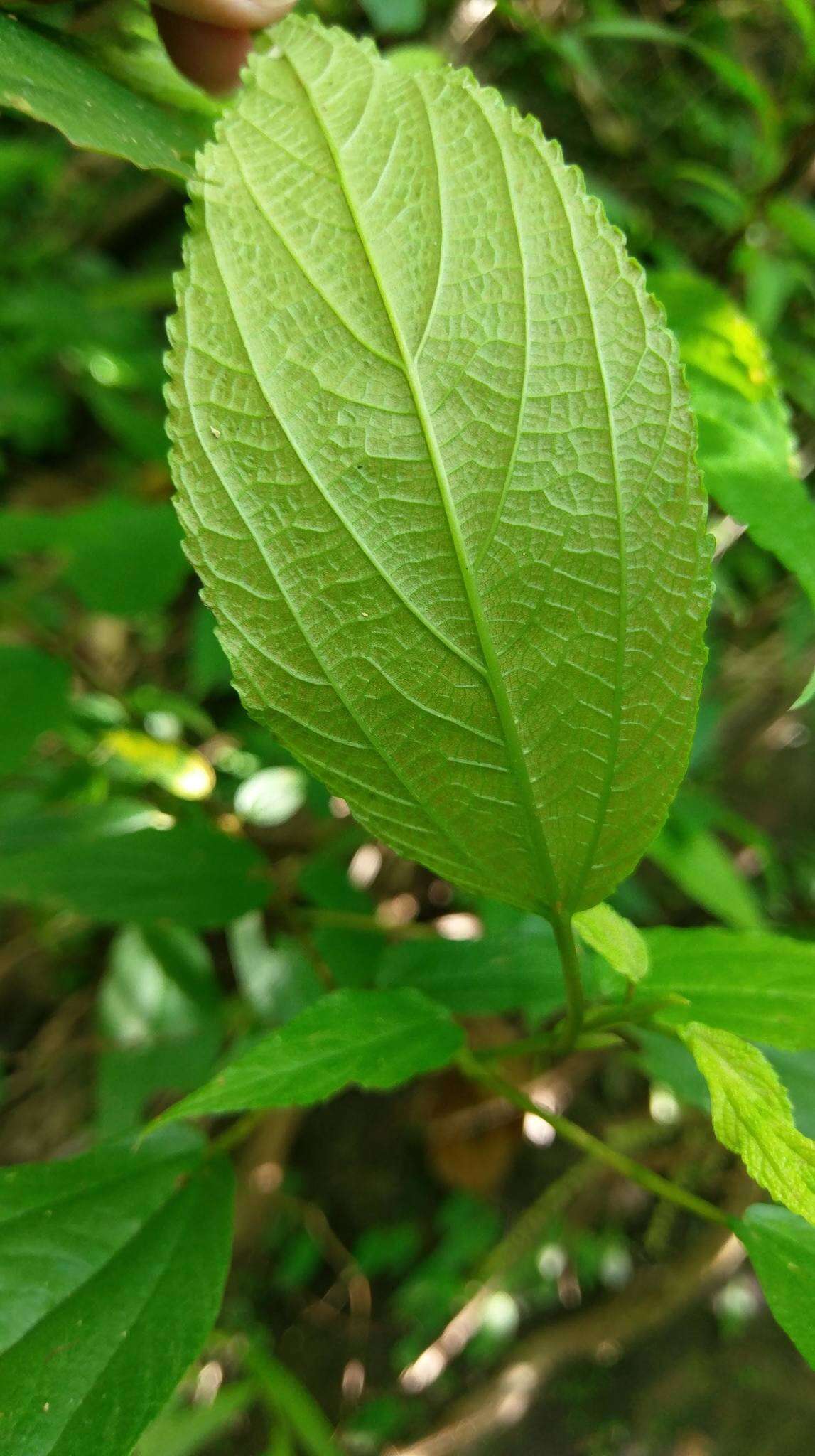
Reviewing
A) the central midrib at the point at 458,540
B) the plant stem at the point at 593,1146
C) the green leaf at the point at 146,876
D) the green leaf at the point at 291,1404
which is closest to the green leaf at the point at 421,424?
the central midrib at the point at 458,540

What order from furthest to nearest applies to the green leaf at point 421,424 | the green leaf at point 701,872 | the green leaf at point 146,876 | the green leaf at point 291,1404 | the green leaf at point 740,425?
1. the green leaf at point 291,1404
2. the green leaf at point 701,872
3. the green leaf at point 146,876
4. the green leaf at point 740,425
5. the green leaf at point 421,424

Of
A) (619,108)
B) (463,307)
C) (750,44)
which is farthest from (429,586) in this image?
(750,44)

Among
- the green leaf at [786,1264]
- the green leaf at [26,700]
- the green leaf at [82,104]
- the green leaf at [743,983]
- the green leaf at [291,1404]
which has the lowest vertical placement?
the green leaf at [291,1404]

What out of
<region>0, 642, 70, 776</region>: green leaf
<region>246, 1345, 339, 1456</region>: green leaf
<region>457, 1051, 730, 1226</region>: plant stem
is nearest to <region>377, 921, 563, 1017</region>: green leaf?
<region>457, 1051, 730, 1226</region>: plant stem

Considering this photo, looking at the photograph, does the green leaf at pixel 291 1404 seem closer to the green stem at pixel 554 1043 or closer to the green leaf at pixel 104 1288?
the green leaf at pixel 104 1288

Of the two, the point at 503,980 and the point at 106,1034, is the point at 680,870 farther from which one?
the point at 106,1034

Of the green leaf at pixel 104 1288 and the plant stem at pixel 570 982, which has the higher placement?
the plant stem at pixel 570 982

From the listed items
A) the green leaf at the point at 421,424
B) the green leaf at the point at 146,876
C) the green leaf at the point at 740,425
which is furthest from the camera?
the green leaf at the point at 146,876

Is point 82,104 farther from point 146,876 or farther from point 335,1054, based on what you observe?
point 146,876

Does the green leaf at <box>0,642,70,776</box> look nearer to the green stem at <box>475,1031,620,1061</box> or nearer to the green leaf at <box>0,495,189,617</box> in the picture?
the green leaf at <box>0,495,189,617</box>
